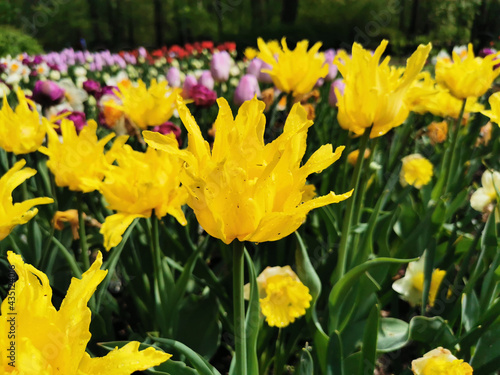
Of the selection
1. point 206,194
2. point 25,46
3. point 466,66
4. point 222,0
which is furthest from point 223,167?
point 222,0

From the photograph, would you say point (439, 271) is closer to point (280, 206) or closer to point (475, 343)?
point (475, 343)

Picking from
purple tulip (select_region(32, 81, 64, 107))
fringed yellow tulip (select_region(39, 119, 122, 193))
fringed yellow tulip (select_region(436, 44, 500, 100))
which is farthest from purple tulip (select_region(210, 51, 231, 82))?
fringed yellow tulip (select_region(39, 119, 122, 193))

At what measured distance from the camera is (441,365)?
1.03 meters

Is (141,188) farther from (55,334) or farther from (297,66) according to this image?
(297,66)

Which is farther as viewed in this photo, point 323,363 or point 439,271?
point 439,271

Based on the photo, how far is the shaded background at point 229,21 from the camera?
51.4 ft

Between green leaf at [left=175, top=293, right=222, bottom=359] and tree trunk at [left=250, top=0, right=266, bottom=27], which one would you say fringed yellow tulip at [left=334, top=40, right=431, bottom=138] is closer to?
green leaf at [left=175, top=293, right=222, bottom=359]

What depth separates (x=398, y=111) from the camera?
123cm

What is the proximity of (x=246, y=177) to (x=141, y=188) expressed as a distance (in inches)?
19.9

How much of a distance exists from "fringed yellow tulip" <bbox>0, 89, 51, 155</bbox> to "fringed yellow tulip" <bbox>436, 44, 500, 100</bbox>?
4.37 ft

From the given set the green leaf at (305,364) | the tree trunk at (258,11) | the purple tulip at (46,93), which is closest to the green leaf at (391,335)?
the green leaf at (305,364)

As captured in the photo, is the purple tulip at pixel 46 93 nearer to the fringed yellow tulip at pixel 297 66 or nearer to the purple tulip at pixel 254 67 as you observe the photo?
the fringed yellow tulip at pixel 297 66

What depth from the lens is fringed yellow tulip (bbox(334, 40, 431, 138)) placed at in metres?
1.18

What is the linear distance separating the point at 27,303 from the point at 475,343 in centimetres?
122
